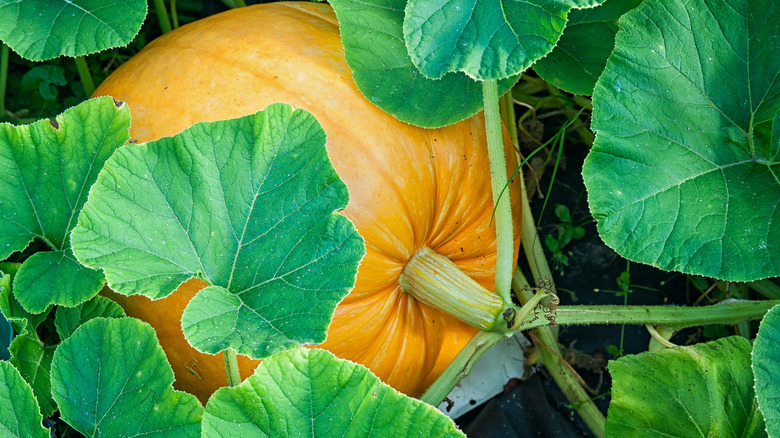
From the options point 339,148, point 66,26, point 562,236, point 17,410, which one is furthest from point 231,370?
point 562,236

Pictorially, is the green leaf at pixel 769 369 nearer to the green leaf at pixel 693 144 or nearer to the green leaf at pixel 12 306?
the green leaf at pixel 693 144

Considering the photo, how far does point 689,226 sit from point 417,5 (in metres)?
0.58

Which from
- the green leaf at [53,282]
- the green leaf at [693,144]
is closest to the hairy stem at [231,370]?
the green leaf at [53,282]

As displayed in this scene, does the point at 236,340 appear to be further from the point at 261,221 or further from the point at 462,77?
the point at 462,77

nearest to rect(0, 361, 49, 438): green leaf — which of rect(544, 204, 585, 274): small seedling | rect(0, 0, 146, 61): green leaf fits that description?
rect(0, 0, 146, 61): green leaf

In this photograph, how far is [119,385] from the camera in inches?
46.9

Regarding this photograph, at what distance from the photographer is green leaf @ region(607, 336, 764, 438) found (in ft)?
4.30

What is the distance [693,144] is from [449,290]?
0.52 metres

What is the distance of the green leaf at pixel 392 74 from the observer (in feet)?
4.44

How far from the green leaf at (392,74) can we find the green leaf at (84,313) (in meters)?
0.61

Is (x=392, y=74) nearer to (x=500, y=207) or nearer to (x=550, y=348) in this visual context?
(x=500, y=207)

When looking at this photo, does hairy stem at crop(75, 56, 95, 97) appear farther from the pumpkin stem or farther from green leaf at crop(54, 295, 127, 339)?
the pumpkin stem

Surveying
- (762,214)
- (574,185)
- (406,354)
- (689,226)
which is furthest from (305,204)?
(574,185)

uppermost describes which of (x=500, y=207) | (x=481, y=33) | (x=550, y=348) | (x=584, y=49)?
(x=481, y=33)
